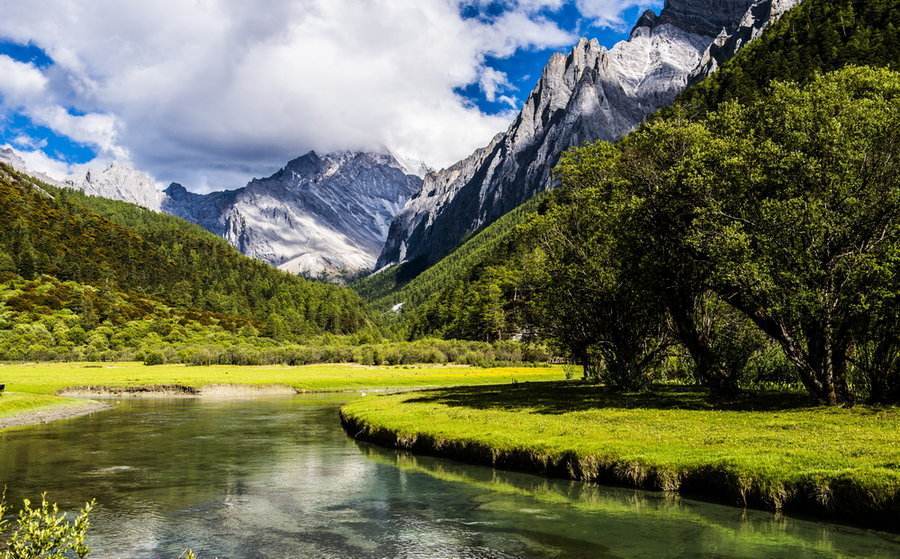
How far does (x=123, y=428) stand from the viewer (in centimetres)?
5412

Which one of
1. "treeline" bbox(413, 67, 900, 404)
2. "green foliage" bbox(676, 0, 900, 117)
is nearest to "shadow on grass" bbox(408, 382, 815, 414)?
"treeline" bbox(413, 67, 900, 404)

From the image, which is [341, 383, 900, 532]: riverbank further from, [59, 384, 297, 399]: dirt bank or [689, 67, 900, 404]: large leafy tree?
[59, 384, 297, 399]: dirt bank

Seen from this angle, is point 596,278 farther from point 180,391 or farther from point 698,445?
point 180,391

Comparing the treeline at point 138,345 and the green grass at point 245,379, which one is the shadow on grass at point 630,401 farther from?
the treeline at point 138,345

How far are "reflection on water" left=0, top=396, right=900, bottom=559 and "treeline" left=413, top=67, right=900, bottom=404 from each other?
18414mm

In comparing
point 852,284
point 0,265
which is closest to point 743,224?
point 852,284

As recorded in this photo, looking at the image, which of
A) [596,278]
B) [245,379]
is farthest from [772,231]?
[245,379]

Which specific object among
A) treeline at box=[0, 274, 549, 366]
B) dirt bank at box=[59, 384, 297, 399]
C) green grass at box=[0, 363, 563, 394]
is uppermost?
treeline at box=[0, 274, 549, 366]

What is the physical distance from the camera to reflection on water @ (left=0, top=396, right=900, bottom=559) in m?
20.3

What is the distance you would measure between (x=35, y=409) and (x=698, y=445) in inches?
2424

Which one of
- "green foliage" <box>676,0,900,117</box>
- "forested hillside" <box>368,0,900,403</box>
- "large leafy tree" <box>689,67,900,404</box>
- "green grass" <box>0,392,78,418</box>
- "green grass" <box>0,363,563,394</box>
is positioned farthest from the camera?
"green foliage" <box>676,0,900,117</box>

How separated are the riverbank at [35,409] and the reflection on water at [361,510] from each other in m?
15.8

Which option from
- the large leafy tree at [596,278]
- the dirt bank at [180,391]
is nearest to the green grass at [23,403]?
the dirt bank at [180,391]

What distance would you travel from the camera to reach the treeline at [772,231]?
37.1 meters
